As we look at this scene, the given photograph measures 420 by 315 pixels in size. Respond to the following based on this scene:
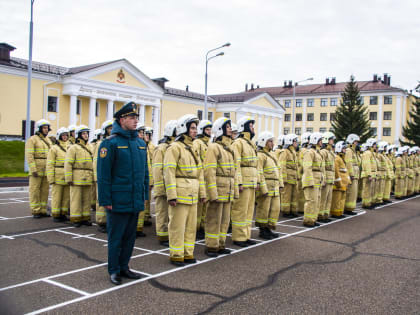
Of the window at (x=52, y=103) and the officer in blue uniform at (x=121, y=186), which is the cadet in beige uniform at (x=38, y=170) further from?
the window at (x=52, y=103)

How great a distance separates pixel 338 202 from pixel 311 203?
7.02 ft

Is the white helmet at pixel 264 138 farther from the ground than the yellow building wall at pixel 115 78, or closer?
closer

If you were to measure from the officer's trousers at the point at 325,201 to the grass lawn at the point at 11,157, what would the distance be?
832 inches

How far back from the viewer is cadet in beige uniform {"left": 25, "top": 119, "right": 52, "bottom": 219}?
10.3m

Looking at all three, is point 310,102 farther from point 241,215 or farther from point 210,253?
point 210,253

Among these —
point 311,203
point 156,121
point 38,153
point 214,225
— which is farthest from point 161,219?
point 156,121

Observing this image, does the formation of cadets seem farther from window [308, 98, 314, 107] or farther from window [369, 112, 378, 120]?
window [308, 98, 314, 107]

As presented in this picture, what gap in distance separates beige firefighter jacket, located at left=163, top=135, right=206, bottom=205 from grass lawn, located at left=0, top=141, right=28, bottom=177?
22196 millimetres

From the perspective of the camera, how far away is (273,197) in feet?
29.5

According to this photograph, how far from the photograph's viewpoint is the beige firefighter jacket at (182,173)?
6359 mm

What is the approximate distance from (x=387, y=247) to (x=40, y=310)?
660 centimetres

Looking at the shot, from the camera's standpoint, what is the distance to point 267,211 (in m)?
8.77

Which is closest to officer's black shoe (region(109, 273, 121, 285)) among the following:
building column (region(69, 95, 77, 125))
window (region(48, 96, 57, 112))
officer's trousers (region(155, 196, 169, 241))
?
officer's trousers (region(155, 196, 169, 241))

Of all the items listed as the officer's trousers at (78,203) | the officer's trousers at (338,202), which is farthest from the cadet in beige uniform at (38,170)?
the officer's trousers at (338,202)
